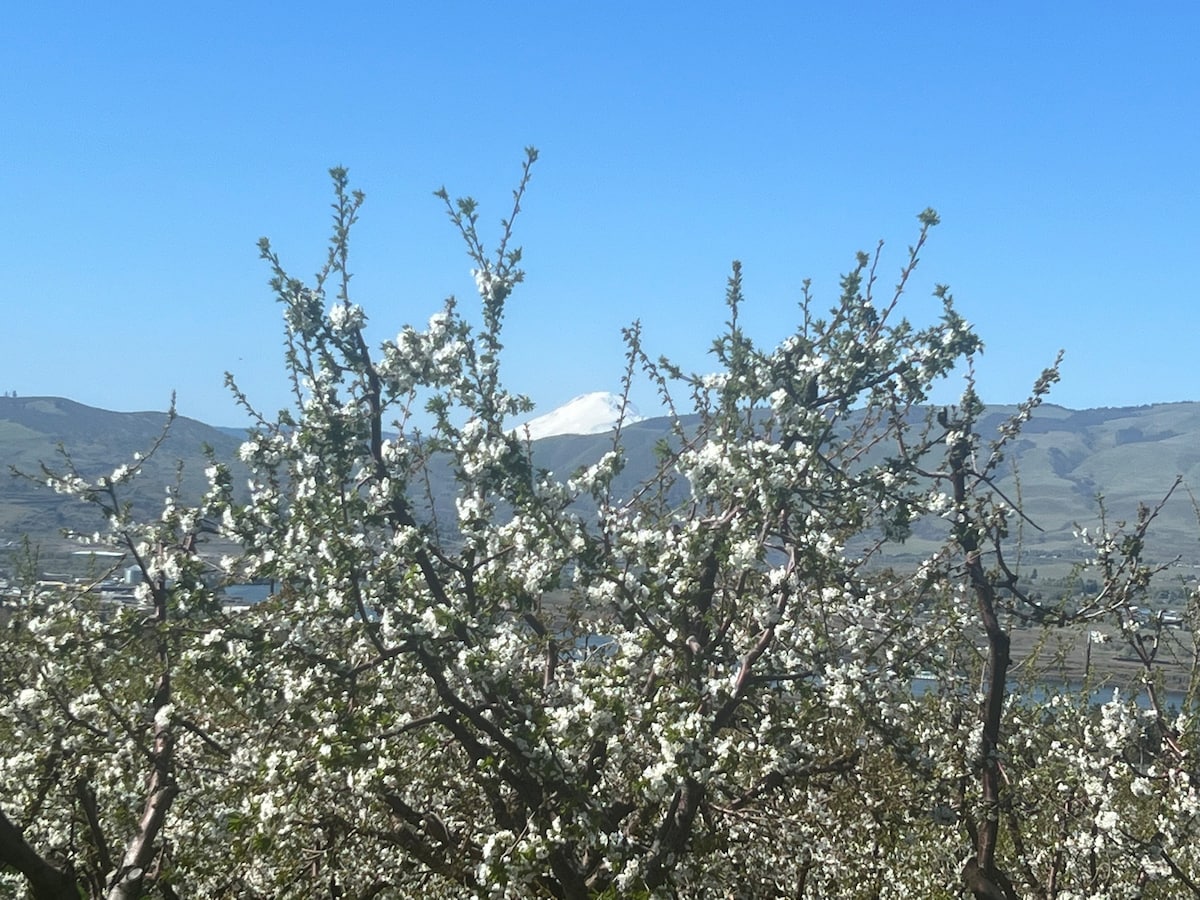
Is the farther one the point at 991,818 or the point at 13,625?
the point at 13,625

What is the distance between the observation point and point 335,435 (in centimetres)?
857

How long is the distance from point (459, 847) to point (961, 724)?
5.25 meters

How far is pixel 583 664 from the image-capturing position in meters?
8.61

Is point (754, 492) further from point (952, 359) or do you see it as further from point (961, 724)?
point (961, 724)

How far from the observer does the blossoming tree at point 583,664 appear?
296 inches

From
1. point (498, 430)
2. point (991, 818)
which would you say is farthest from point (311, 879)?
point (991, 818)

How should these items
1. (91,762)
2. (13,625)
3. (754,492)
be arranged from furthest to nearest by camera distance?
(13,625)
(91,762)
(754,492)

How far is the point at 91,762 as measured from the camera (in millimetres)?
10711

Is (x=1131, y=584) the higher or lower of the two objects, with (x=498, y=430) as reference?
lower

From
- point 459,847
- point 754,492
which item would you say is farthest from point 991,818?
point 459,847

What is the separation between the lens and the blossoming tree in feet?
24.7

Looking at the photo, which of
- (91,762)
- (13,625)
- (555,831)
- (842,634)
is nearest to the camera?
(555,831)

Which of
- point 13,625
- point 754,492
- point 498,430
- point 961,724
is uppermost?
point 498,430

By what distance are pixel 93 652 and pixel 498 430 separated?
4516 millimetres
